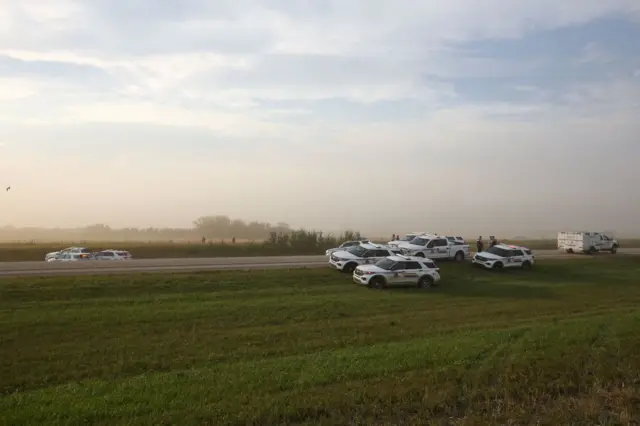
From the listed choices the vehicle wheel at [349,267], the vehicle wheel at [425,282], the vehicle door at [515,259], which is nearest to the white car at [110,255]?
the vehicle wheel at [349,267]

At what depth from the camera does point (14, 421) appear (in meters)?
9.24

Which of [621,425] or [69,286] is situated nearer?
[621,425]

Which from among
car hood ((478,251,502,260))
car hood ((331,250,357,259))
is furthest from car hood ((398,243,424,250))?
car hood ((331,250,357,259))

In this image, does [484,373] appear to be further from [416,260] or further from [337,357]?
[416,260]

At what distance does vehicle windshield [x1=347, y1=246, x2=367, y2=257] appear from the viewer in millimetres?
32344

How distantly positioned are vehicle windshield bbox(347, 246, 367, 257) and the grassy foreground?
5.68m

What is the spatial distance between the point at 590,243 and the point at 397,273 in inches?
1073

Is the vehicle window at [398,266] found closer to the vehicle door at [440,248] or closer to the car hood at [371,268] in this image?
the car hood at [371,268]

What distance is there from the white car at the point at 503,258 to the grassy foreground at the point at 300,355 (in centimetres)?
1009

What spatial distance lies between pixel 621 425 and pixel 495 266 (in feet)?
92.6

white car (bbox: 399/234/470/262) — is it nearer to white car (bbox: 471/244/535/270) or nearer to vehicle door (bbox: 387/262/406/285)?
white car (bbox: 471/244/535/270)

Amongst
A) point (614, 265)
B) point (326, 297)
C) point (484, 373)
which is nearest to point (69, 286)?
point (326, 297)

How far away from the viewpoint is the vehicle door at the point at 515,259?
37.0 metres

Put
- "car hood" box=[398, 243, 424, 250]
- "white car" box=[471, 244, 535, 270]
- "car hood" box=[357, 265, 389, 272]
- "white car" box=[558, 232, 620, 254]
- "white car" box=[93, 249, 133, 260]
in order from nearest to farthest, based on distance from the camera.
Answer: "car hood" box=[357, 265, 389, 272] < "white car" box=[471, 244, 535, 270] < "car hood" box=[398, 243, 424, 250] < "white car" box=[93, 249, 133, 260] < "white car" box=[558, 232, 620, 254]
